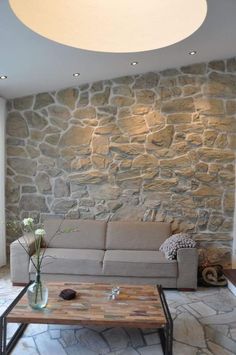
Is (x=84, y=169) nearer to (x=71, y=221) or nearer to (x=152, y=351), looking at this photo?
(x=71, y=221)

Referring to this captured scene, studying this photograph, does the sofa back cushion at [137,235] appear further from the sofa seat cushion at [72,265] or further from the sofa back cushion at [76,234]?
the sofa seat cushion at [72,265]

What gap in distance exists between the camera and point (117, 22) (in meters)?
3.44

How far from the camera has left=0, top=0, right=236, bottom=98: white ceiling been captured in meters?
2.94

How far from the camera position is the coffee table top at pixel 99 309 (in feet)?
7.63

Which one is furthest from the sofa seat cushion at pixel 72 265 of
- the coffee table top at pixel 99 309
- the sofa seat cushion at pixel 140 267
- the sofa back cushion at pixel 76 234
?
the coffee table top at pixel 99 309

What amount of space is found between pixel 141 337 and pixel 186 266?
3.93 ft

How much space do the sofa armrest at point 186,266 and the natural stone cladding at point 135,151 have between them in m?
0.78

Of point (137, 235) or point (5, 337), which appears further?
point (137, 235)

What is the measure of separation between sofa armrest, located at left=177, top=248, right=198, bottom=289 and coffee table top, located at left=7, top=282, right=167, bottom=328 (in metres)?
0.83

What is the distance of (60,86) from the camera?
4504mm

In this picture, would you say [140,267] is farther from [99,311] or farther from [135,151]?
[135,151]

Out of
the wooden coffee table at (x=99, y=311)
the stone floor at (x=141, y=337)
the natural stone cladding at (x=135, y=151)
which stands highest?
the natural stone cladding at (x=135, y=151)

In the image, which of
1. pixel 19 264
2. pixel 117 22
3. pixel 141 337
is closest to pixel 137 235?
pixel 19 264

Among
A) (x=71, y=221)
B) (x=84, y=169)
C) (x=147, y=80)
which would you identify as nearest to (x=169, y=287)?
(x=71, y=221)
